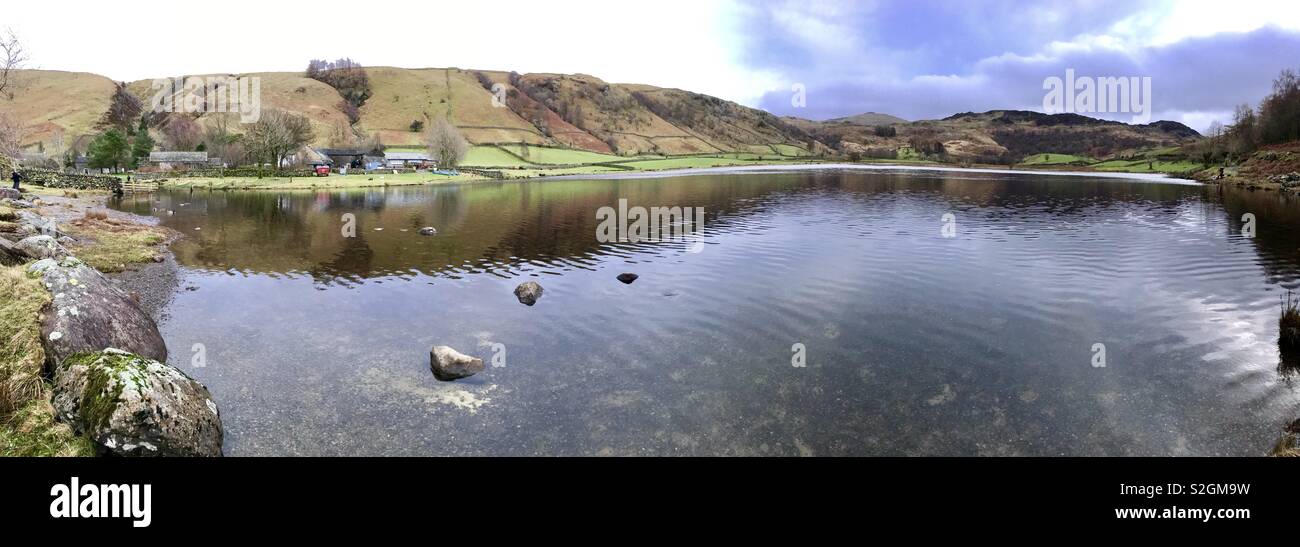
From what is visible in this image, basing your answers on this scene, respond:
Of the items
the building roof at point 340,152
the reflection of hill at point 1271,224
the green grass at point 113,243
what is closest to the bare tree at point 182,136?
the building roof at point 340,152

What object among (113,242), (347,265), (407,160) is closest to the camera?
(347,265)

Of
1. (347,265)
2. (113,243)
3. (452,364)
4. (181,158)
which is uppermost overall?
(181,158)

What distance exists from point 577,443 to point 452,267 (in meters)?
24.9

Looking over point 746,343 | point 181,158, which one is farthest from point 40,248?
point 181,158

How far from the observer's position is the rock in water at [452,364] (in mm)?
19281

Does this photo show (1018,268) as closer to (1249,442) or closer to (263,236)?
(1249,442)

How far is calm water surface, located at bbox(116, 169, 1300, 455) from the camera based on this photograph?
51.8 feet

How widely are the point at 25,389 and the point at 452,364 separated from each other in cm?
939

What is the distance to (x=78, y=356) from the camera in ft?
49.2

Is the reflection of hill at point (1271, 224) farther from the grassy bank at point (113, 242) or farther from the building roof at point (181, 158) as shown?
the building roof at point (181, 158)

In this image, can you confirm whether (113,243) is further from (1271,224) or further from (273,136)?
(1271,224)

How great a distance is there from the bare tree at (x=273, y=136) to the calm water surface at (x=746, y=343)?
79.2 meters

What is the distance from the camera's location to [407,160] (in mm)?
172750

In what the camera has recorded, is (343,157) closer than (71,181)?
No
